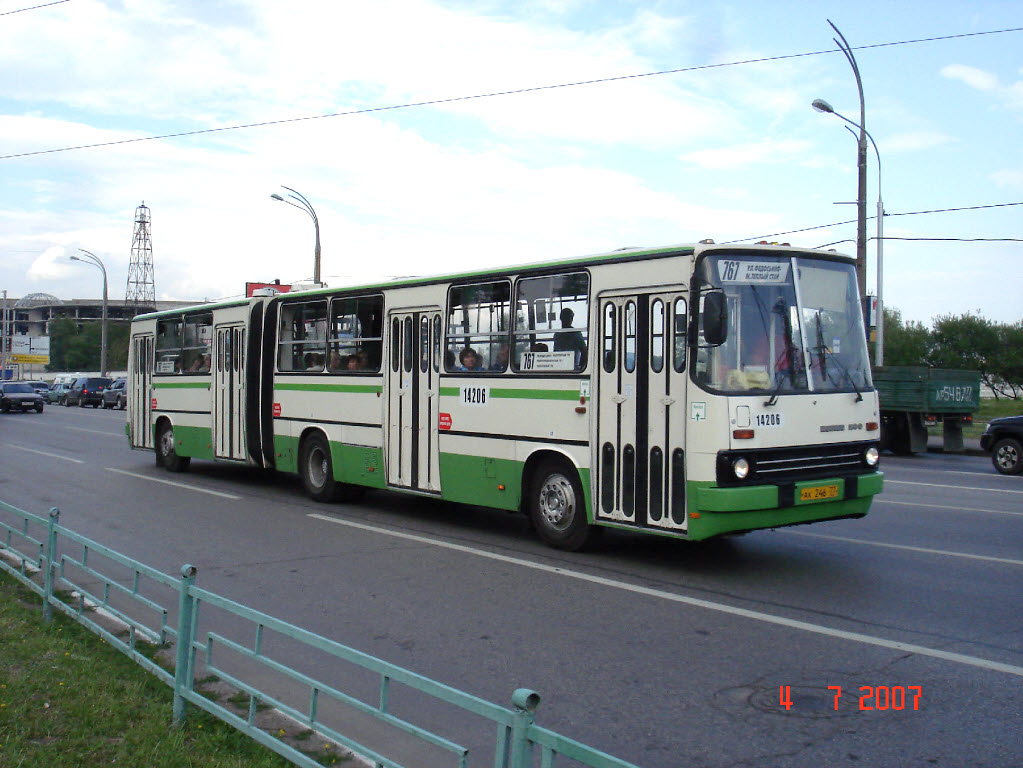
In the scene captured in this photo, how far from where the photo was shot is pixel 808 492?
862 centimetres

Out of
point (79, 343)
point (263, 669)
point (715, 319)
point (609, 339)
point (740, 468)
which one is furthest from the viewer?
point (79, 343)

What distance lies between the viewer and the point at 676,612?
24.5ft

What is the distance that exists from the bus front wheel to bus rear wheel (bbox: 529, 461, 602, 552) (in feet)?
14.1

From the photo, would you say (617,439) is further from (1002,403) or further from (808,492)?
(1002,403)

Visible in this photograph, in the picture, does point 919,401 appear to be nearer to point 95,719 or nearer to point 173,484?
point 173,484

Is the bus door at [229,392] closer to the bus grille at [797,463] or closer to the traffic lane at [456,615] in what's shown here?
the traffic lane at [456,615]

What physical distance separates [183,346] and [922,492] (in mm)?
12767

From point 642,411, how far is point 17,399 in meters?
45.2

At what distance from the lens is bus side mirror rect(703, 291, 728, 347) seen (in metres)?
8.00

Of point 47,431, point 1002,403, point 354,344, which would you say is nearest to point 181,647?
point 354,344

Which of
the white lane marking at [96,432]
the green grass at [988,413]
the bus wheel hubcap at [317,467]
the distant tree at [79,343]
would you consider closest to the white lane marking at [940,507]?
the bus wheel hubcap at [317,467]

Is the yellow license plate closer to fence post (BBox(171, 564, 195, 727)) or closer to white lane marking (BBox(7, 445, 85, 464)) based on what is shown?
fence post (BBox(171, 564, 195, 727))

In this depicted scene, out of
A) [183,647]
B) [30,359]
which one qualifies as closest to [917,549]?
[183,647]
